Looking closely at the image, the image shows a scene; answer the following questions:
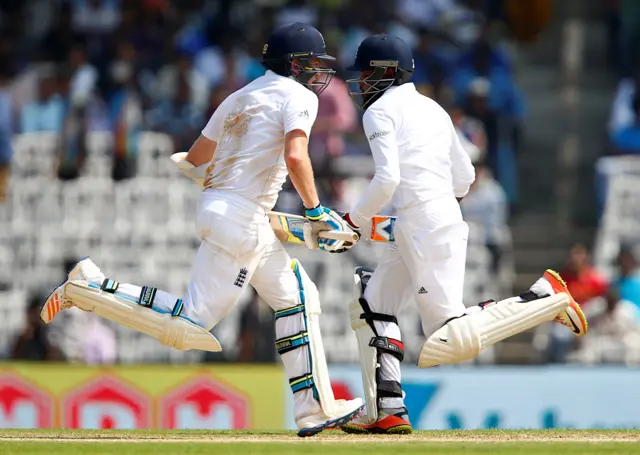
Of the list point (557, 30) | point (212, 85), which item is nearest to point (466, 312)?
point (212, 85)

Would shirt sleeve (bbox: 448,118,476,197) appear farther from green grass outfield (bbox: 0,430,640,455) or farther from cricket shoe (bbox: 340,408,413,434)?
green grass outfield (bbox: 0,430,640,455)

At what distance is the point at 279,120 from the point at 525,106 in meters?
8.42

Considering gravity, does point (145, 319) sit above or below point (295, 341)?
above

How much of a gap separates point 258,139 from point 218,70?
7.71m

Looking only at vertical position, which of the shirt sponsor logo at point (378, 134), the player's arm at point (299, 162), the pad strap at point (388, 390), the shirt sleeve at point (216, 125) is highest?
the shirt sleeve at point (216, 125)

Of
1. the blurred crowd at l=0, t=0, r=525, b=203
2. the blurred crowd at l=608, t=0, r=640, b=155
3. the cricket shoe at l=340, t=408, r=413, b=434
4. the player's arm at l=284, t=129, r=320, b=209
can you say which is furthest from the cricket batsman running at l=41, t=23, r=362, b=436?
the blurred crowd at l=608, t=0, r=640, b=155

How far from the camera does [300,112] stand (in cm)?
736

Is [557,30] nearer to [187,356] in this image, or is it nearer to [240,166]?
[187,356]

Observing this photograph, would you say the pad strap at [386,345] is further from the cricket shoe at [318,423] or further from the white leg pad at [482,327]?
the cricket shoe at [318,423]

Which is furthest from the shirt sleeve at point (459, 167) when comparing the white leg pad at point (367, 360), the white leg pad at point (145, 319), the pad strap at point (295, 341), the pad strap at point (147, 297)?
the pad strap at point (147, 297)

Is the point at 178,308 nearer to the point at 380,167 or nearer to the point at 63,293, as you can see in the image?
the point at 63,293

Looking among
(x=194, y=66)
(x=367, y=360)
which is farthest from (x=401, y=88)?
(x=194, y=66)

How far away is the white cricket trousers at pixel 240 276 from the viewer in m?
7.32

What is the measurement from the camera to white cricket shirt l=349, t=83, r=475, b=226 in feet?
24.1
